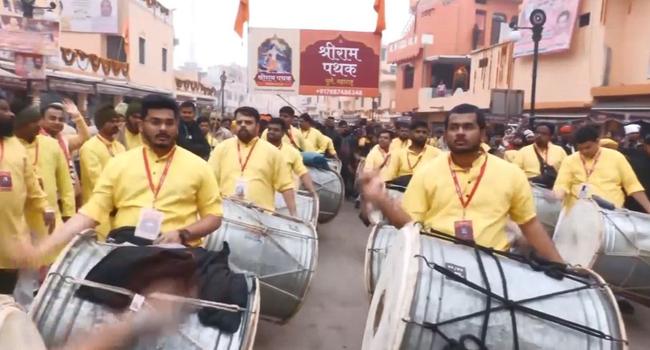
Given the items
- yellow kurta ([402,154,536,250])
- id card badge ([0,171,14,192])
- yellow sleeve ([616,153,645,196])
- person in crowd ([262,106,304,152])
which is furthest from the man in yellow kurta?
person in crowd ([262,106,304,152])

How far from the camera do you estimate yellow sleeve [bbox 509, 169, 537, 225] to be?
3486 mm

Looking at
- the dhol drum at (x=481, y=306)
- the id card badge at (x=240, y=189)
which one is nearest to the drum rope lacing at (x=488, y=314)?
the dhol drum at (x=481, y=306)

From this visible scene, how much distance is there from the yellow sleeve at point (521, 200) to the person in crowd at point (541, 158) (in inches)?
174

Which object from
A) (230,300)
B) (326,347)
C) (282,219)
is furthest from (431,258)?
(326,347)

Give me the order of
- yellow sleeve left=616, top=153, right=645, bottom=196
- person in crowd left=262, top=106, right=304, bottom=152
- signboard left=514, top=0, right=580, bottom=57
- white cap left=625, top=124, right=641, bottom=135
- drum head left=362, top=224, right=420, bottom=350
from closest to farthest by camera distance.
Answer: drum head left=362, top=224, right=420, bottom=350, yellow sleeve left=616, top=153, right=645, bottom=196, person in crowd left=262, top=106, right=304, bottom=152, white cap left=625, top=124, right=641, bottom=135, signboard left=514, top=0, right=580, bottom=57

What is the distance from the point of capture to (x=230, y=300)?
2.77 m

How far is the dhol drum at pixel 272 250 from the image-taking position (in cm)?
404

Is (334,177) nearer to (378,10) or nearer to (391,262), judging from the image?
(391,262)

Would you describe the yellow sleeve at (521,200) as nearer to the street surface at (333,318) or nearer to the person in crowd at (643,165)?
the street surface at (333,318)

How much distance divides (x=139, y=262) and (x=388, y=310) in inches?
39.0

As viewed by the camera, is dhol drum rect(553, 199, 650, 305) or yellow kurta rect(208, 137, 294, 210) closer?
dhol drum rect(553, 199, 650, 305)

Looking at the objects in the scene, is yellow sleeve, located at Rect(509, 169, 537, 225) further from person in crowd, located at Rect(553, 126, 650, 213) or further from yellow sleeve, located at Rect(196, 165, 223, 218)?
person in crowd, located at Rect(553, 126, 650, 213)

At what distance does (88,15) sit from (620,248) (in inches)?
951

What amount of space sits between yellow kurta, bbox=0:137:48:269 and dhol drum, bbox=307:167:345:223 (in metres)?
4.57
